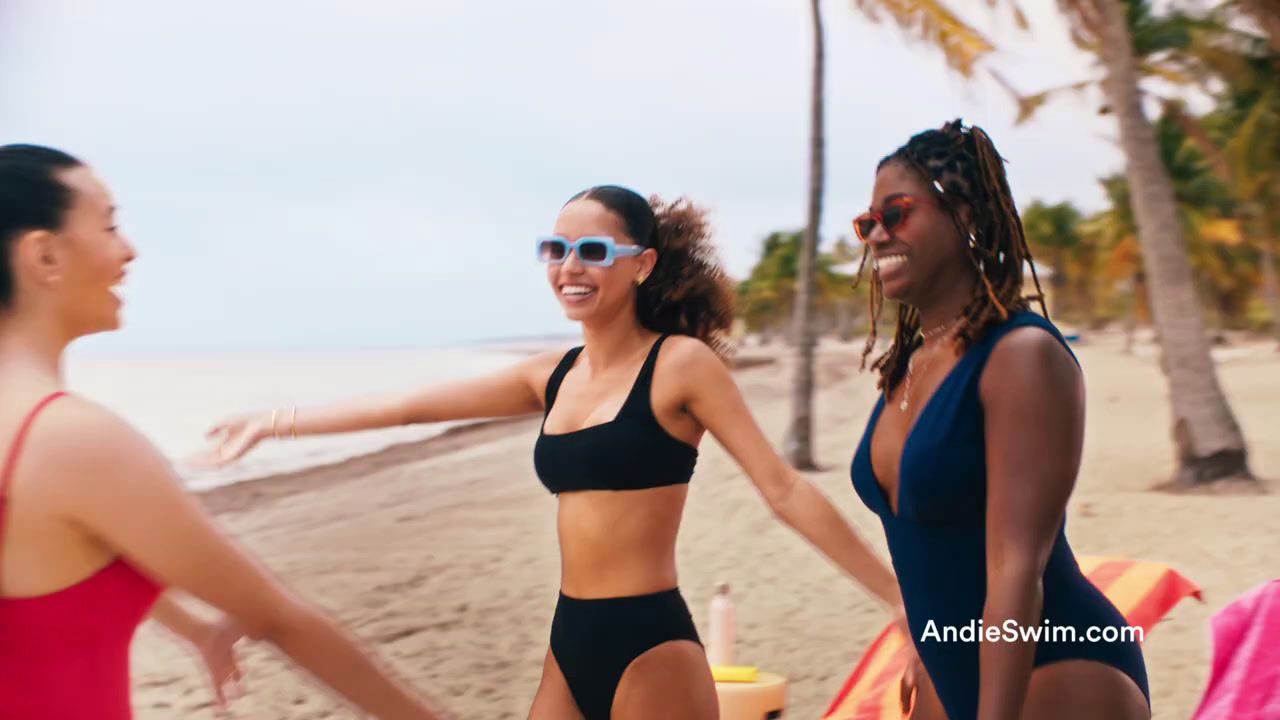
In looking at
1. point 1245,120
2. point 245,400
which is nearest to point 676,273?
point 1245,120

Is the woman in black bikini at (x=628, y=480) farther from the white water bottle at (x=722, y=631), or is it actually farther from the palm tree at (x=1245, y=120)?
the palm tree at (x=1245, y=120)

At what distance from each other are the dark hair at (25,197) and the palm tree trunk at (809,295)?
14758 mm

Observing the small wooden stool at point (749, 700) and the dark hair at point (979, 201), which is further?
the small wooden stool at point (749, 700)

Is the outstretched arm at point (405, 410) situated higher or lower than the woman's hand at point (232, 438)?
higher

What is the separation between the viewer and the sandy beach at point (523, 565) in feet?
25.0

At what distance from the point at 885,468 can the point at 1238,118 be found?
34.8 meters

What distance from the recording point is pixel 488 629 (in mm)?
9086

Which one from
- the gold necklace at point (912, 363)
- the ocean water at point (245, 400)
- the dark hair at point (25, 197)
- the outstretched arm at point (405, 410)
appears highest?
the dark hair at point (25, 197)

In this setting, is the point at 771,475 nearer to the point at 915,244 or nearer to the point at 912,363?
the point at 912,363

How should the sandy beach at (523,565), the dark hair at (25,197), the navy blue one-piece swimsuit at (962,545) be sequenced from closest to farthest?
the dark hair at (25,197)
the navy blue one-piece swimsuit at (962,545)
the sandy beach at (523,565)

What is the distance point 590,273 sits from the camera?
9.70ft

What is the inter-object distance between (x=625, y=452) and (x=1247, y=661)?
1.80 m

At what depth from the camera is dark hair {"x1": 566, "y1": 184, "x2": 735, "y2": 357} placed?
10.1ft

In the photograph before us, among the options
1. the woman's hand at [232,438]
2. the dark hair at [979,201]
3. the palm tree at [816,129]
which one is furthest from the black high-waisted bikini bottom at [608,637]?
the palm tree at [816,129]
